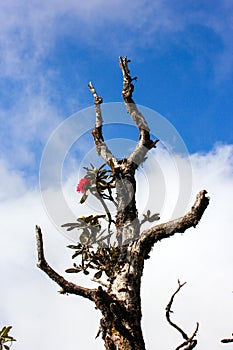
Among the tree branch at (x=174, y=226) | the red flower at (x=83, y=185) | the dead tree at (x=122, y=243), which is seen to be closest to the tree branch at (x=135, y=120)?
the dead tree at (x=122, y=243)

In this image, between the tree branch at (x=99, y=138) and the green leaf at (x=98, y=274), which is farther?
the tree branch at (x=99, y=138)

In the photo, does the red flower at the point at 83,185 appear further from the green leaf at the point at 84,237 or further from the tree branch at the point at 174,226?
the tree branch at the point at 174,226

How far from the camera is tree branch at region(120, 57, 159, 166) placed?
20.1 ft

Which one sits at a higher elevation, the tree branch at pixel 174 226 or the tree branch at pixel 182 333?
the tree branch at pixel 174 226

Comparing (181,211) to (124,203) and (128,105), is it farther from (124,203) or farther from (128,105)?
(128,105)

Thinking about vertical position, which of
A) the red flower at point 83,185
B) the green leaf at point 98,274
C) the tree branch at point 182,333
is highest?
the red flower at point 83,185

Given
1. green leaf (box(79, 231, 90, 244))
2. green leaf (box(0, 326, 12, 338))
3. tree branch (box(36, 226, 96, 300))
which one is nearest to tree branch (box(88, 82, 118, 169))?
green leaf (box(79, 231, 90, 244))

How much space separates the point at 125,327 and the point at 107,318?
22 centimetres

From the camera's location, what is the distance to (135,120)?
21.0 feet

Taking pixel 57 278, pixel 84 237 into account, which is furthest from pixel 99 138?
pixel 57 278

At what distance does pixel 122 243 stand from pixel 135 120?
6.71ft

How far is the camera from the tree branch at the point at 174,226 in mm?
4715

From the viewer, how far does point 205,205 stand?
4.73 metres

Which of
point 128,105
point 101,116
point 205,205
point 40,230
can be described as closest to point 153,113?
point 128,105
